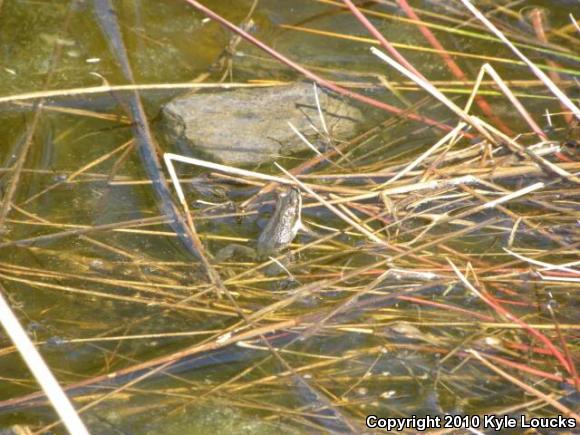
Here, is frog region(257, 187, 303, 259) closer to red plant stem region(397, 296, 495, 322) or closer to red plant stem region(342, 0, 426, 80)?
red plant stem region(397, 296, 495, 322)

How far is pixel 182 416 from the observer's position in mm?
2271

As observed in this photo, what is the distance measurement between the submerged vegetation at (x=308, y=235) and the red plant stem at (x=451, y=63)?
0.01m

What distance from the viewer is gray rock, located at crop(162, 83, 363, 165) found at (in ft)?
10.4

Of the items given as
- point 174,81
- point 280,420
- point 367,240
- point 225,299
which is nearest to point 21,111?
point 174,81

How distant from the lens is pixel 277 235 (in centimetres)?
271

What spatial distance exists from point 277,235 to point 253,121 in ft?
2.34

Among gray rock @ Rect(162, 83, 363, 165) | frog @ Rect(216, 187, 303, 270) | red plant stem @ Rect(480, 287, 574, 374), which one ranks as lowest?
red plant stem @ Rect(480, 287, 574, 374)

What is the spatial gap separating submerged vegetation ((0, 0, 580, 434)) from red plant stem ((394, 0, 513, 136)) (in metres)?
0.01

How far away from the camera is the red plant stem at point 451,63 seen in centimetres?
323

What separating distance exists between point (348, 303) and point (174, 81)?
1486mm

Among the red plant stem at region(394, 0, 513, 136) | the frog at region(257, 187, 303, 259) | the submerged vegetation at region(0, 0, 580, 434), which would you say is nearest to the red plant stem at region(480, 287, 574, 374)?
the submerged vegetation at region(0, 0, 580, 434)

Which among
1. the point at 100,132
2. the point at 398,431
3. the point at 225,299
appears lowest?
the point at 398,431

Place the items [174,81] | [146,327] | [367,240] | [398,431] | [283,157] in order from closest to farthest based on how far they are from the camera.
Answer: [398,431] → [146,327] → [367,240] → [283,157] → [174,81]

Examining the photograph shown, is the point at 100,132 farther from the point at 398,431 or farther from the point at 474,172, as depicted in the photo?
the point at 398,431
